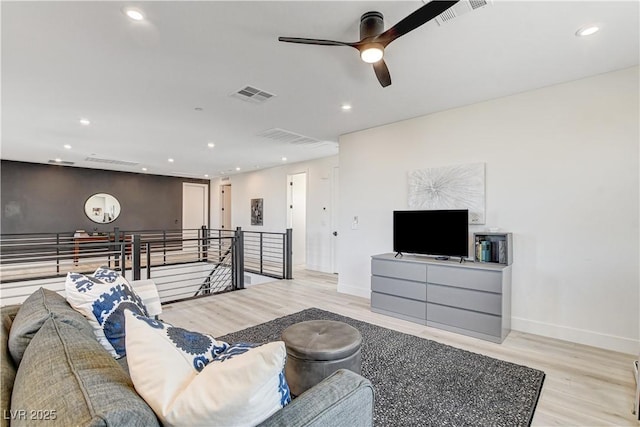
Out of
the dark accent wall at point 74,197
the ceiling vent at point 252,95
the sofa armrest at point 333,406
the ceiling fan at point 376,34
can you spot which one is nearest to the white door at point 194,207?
the dark accent wall at point 74,197

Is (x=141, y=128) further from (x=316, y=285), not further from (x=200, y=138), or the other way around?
(x=316, y=285)

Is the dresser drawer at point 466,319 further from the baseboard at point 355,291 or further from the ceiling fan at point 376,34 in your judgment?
the ceiling fan at point 376,34

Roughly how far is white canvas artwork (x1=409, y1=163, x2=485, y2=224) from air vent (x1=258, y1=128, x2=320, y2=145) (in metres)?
2.05

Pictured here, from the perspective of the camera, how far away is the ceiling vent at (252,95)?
3344 millimetres

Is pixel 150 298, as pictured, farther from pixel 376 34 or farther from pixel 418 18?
pixel 418 18

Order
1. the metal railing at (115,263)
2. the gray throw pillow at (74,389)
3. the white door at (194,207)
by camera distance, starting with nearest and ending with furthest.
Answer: the gray throw pillow at (74,389) → the metal railing at (115,263) → the white door at (194,207)

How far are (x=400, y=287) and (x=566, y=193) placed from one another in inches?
79.5

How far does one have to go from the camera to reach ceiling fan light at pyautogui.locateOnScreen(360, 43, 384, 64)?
6.90 ft

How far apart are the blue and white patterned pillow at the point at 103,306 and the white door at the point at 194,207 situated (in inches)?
354

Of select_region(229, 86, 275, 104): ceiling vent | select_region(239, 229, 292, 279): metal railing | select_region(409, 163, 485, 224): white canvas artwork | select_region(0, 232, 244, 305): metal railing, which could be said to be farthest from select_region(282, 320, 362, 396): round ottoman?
select_region(239, 229, 292, 279): metal railing

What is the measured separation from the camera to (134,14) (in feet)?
6.83

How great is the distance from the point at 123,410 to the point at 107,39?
275cm

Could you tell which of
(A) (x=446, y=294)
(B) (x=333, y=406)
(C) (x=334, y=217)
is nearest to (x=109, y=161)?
(C) (x=334, y=217)

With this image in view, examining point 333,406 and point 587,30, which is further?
point 587,30
